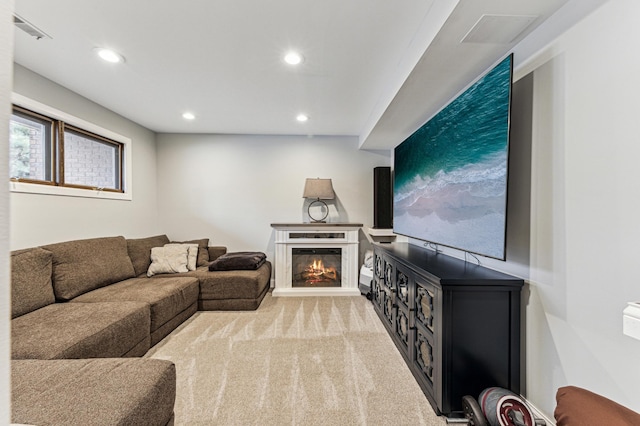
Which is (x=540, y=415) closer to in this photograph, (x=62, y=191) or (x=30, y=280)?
(x=30, y=280)

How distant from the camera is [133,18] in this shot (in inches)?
69.7

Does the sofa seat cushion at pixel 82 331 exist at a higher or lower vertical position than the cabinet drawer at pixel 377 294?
higher

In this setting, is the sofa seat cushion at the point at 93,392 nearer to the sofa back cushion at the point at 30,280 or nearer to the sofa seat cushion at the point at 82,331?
the sofa seat cushion at the point at 82,331

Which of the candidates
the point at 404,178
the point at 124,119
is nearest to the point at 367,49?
the point at 404,178

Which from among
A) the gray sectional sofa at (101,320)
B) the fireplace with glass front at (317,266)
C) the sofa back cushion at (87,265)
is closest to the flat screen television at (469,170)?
the fireplace with glass front at (317,266)

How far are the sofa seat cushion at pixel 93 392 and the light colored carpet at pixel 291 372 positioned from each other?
1.79 feet

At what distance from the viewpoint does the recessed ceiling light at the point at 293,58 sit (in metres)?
2.15

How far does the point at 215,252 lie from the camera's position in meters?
4.18

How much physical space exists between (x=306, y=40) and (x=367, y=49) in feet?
1.58

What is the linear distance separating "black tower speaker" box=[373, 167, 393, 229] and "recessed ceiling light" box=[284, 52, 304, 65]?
7.73 feet

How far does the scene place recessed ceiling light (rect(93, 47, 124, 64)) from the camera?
212 centimetres

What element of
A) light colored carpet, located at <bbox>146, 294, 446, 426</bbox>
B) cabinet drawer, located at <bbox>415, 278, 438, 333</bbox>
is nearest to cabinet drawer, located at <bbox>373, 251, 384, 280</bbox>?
light colored carpet, located at <bbox>146, 294, 446, 426</bbox>

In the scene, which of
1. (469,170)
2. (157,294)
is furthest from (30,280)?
(469,170)

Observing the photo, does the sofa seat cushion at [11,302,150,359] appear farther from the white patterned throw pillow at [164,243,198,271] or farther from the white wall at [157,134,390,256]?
the white wall at [157,134,390,256]
